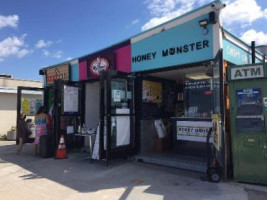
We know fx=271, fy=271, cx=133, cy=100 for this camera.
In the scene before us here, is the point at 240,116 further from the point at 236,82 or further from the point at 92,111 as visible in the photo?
the point at 92,111

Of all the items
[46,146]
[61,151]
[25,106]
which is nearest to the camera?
[61,151]

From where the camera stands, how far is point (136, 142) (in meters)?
8.10

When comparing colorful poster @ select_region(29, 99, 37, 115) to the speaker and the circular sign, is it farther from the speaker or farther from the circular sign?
the speaker

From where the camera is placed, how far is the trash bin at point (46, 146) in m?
8.65

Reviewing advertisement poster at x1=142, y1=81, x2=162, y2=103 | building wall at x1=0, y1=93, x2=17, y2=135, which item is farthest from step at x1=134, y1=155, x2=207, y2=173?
building wall at x1=0, y1=93, x2=17, y2=135

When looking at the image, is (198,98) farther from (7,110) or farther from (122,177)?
(7,110)

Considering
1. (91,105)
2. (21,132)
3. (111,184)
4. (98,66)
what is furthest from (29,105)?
(111,184)

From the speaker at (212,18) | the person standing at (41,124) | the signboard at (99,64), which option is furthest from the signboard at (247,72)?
the person standing at (41,124)

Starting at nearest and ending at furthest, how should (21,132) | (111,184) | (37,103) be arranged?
(111,184) → (21,132) → (37,103)

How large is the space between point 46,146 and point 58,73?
4100 millimetres

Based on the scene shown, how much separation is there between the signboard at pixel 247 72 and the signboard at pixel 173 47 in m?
0.97

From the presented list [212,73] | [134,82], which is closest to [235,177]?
[212,73]

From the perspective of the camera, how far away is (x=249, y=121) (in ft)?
17.7

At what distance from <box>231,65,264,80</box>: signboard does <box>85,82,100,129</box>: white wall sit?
20.7 ft
